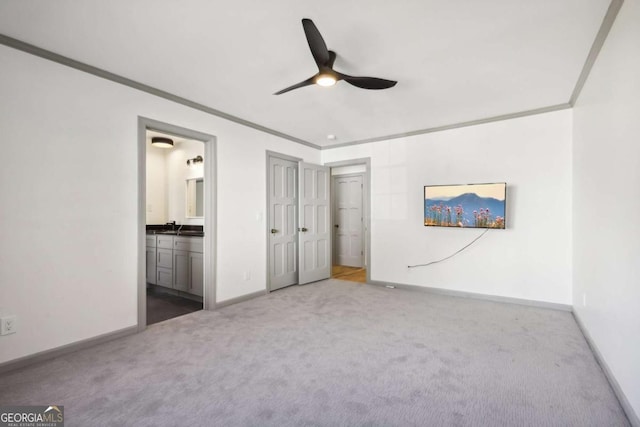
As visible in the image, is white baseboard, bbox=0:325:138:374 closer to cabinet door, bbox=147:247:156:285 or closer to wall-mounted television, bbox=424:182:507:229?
cabinet door, bbox=147:247:156:285

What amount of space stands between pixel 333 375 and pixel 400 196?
10.8 feet

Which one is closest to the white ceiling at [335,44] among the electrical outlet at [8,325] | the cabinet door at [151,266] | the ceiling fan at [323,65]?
the ceiling fan at [323,65]

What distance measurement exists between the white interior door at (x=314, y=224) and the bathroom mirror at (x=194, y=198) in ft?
6.17

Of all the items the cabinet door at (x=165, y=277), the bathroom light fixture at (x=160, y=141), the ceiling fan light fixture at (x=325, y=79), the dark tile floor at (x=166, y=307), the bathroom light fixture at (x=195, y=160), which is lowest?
the dark tile floor at (x=166, y=307)

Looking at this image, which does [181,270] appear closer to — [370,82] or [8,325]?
[8,325]

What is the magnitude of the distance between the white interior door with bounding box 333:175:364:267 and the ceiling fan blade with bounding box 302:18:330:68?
15.3ft

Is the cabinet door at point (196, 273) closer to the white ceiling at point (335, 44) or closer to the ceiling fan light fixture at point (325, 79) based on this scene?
the white ceiling at point (335, 44)

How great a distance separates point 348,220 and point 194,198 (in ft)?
11.0

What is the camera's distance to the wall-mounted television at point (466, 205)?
3.95 meters

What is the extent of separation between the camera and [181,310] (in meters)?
3.86

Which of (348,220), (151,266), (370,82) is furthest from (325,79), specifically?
(348,220)

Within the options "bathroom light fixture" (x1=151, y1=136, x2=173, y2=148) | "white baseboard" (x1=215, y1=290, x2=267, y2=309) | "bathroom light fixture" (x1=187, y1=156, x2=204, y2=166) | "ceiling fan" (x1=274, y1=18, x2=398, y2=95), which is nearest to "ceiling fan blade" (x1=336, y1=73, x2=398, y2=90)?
"ceiling fan" (x1=274, y1=18, x2=398, y2=95)

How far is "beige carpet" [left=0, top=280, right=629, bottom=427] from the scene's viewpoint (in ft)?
5.84

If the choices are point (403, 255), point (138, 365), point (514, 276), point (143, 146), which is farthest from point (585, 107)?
point (138, 365)
